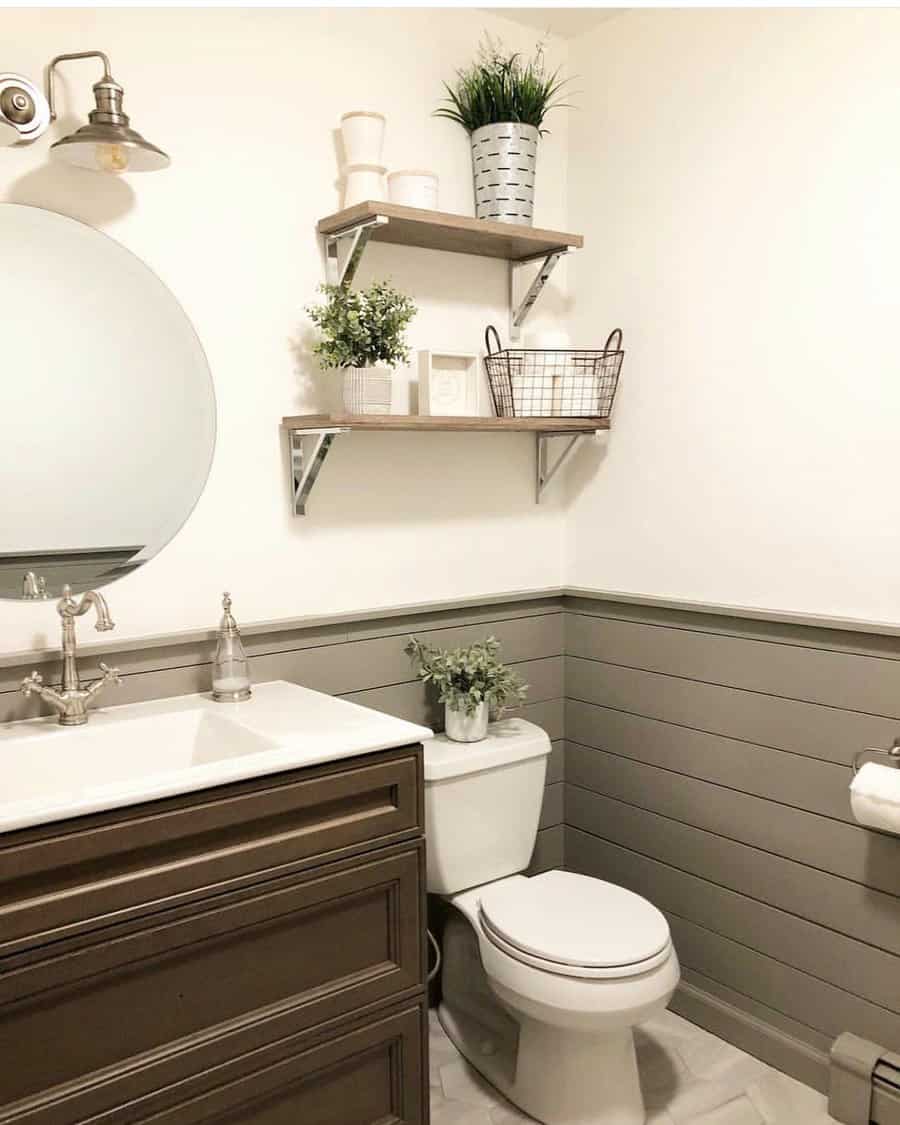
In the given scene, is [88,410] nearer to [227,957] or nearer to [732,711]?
[227,957]

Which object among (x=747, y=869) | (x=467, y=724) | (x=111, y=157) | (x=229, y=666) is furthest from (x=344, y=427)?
(x=747, y=869)

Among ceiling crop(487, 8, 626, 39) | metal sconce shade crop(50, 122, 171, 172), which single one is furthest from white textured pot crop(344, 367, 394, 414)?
ceiling crop(487, 8, 626, 39)

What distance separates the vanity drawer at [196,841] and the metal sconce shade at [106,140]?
108 centimetres

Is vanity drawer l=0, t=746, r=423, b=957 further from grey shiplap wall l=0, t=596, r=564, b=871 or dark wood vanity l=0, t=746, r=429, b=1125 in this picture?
grey shiplap wall l=0, t=596, r=564, b=871

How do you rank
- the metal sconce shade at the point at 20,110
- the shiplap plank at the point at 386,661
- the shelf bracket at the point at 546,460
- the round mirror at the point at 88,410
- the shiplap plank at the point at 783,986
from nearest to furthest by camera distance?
the metal sconce shade at the point at 20,110, the round mirror at the point at 88,410, the shiplap plank at the point at 783,986, the shiplap plank at the point at 386,661, the shelf bracket at the point at 546,460

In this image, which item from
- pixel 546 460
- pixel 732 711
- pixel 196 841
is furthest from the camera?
pixel 546 460

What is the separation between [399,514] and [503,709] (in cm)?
53

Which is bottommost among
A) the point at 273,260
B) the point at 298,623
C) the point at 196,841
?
the point at 196,841

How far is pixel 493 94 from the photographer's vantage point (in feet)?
7.28

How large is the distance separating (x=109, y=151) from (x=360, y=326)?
0.55 metres

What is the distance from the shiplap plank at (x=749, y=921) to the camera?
6.53ft

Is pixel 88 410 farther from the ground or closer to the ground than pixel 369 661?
farther from the ground

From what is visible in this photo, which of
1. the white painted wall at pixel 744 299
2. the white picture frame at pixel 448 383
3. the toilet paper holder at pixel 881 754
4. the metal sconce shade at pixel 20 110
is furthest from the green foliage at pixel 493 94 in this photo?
the toilet paper holder at pixel 881 754

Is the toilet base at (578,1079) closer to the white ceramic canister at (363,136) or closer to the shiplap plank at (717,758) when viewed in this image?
the shiplap plank at (717,758)
